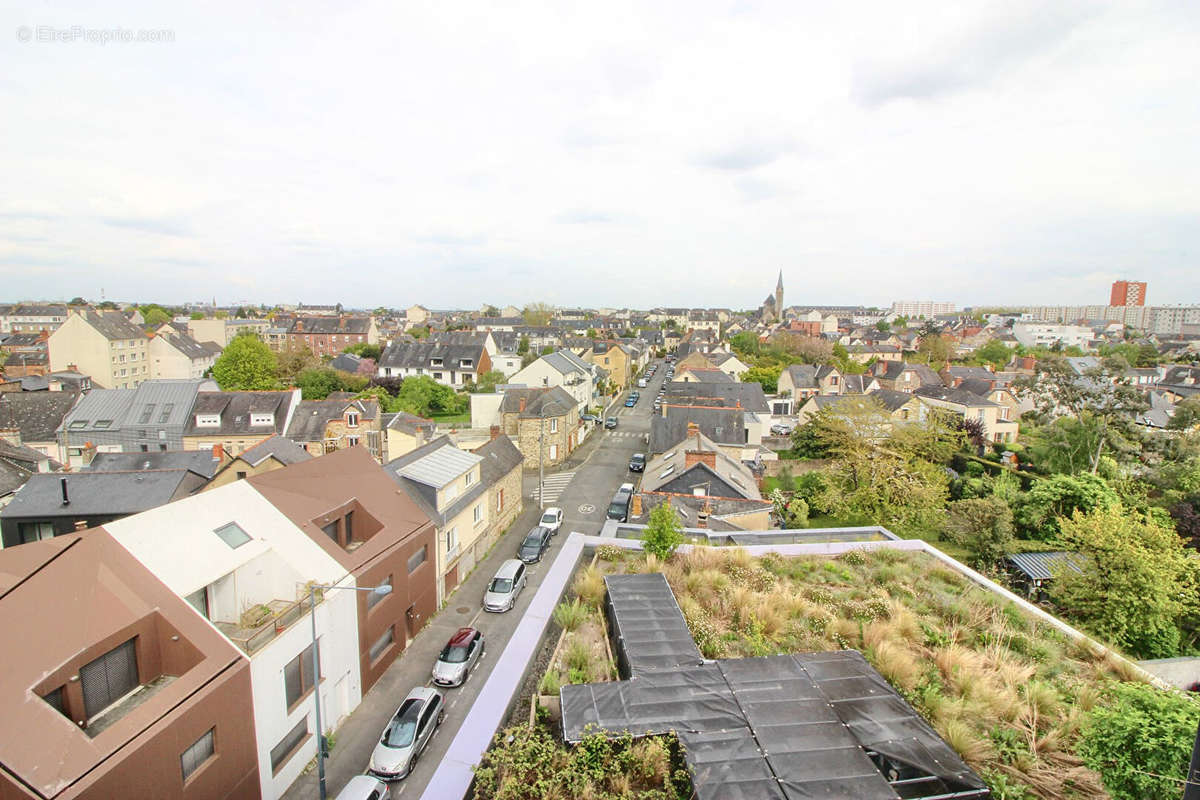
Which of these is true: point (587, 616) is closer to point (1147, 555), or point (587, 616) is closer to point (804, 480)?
point (1147, 555)

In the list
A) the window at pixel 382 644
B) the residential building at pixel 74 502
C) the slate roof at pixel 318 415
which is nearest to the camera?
the window at pixel 382 644


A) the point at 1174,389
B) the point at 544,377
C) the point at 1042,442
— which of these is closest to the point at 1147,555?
the point at 1042,442

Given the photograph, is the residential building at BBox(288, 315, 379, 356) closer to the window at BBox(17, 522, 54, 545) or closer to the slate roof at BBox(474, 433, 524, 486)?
the slate roof at BBox(474, 433, 524, 486)

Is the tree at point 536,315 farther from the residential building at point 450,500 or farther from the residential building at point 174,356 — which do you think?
the residential building at point 450,500

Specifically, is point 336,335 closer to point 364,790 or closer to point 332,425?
point 332,425

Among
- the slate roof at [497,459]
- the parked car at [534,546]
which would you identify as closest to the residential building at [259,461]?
the slate roof at [497,459]

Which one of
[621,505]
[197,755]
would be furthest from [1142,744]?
[621,505]
